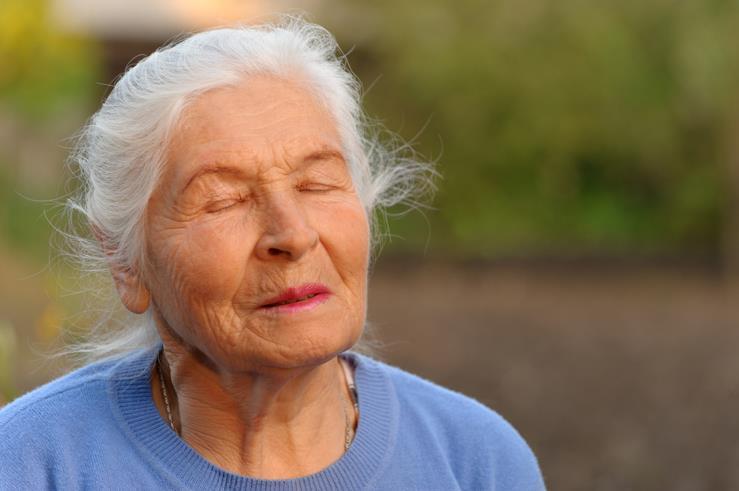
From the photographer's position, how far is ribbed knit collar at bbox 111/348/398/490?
7.68 ft

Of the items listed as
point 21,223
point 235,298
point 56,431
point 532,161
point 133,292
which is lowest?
point 21,223

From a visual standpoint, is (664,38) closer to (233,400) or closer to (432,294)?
(432,294)

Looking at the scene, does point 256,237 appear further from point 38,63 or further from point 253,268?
point 38,63

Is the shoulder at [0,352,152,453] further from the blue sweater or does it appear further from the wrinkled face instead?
the wrinkled face

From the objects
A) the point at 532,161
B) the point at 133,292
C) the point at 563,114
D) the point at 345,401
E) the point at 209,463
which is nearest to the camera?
the point at 209,463

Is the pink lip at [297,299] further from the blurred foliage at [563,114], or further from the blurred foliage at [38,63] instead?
the blurred foliage at [563,114]

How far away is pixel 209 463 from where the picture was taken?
236cm

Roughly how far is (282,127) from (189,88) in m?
0.18

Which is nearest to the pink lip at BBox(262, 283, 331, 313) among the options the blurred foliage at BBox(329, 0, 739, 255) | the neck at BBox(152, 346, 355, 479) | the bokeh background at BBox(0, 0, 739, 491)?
the neck at BBox(152, 346, 355, 479)

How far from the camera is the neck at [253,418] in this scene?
241 cm

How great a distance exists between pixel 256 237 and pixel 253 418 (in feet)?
1.23

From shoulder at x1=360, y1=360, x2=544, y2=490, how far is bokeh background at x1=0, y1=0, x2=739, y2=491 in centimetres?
628

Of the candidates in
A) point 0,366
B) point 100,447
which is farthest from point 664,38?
point 100,447

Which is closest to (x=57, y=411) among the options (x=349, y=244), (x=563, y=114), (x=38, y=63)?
(x=349, y=244)
